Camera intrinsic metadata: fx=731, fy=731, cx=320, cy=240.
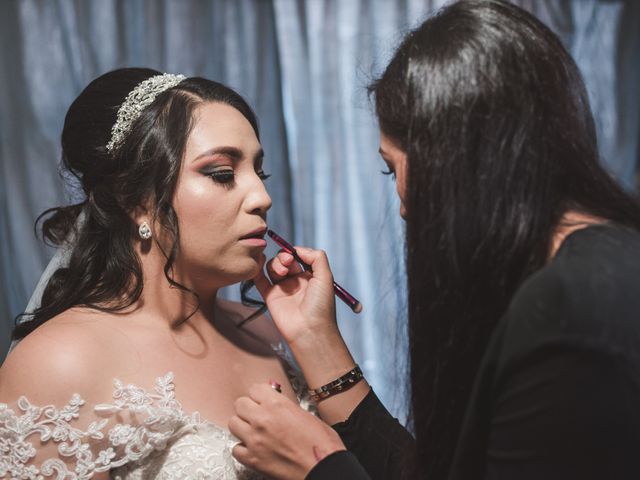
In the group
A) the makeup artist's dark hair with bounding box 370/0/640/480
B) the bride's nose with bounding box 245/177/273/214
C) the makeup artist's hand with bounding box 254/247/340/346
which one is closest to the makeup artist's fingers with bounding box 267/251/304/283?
the makeup artist's hand with bounding box 254/247/340/346

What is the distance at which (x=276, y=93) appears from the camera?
2645 mm

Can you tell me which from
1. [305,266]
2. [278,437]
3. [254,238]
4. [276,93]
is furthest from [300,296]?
[276,93]

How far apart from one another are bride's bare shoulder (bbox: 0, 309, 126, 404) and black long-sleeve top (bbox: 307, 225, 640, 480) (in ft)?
2.48

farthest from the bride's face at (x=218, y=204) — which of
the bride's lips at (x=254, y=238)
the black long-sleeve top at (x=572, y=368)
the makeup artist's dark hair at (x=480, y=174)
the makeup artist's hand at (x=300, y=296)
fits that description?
the black long-sleeve top at (x=572, y=368)

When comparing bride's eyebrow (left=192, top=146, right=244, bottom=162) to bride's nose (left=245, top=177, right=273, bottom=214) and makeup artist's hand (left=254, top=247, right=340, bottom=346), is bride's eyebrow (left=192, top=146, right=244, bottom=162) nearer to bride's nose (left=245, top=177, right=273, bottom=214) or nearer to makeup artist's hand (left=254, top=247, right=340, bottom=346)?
bride's nose (left=245, top=177, right=273, bottom=214)

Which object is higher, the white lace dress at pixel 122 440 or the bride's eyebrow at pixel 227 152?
the bride's eyebrow at pixel 227 152

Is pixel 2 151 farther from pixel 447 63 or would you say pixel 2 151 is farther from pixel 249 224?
pixel 447 63

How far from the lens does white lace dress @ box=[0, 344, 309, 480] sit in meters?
1.31

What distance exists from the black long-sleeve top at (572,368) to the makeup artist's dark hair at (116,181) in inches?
32.2

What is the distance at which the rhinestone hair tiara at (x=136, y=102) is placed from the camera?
1.56m

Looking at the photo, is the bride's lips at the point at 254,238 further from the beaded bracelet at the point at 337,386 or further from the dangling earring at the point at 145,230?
the beaded bracelet at the point at 337,386

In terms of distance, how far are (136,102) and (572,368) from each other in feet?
3.56

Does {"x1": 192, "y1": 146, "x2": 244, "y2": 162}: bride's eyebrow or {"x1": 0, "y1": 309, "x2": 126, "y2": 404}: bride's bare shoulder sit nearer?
{"x1": 0, "y1": 309, "x2": 126, "y2": 404}: bride's bare shoulder

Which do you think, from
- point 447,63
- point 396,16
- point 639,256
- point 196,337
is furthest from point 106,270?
point 396,16
